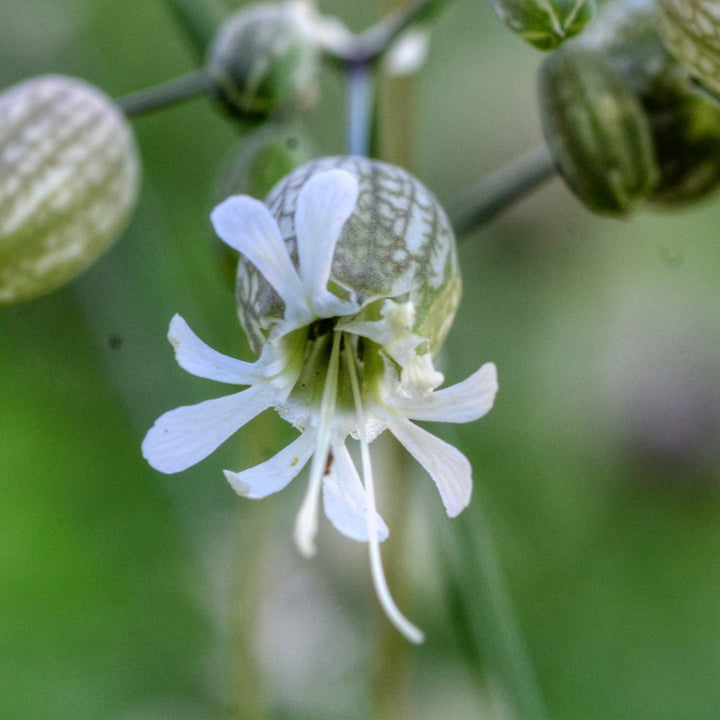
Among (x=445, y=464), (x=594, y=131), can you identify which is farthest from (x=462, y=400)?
(x=594, y=131)

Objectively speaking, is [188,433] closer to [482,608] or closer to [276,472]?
[276,472]

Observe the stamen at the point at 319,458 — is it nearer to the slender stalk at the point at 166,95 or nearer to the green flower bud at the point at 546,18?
the green flower bud at the point at 546,18

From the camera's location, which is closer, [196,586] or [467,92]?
[196,586]

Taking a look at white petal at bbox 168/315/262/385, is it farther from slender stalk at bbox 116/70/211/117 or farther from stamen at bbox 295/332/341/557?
slender stalk at bbox 116/70/211/117

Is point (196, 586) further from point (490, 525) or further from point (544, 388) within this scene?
point (544, 388)

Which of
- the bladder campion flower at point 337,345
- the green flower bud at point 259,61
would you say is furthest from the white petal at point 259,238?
the green flower bud at point 259,61

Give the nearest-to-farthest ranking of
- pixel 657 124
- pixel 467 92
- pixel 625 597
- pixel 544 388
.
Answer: pixel 657 124
pixel 625 597
pixel 544 388
pixel 467 92

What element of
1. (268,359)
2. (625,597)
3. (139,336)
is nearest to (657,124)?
(268,359)
